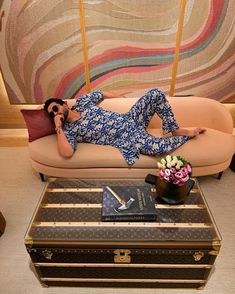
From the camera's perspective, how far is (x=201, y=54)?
252 centimetres

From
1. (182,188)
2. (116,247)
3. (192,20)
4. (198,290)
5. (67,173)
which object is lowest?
(198,290)

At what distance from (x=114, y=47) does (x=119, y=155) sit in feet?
4.41

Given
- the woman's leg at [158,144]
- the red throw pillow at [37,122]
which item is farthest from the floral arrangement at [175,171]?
the red throw pillow at [37,122]

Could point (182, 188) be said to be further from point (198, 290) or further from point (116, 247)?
point (198, 290)

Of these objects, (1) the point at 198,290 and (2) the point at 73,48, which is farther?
(2) the point at 73,48

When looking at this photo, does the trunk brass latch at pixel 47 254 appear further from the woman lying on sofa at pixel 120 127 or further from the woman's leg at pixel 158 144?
the woman's leg at pixel 158 144

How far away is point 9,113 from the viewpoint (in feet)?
9.82

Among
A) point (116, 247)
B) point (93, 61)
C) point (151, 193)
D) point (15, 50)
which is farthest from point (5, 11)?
point (116, 247)

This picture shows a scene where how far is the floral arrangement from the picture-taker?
1280 millimetres

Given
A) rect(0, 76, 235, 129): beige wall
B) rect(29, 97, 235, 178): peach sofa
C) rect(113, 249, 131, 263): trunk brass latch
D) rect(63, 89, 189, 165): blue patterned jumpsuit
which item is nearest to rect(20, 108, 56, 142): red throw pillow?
rect(29, 97, 235, 178): peach sofa

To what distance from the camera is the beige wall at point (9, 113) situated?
2.87m

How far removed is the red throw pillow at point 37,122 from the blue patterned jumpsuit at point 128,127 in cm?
17

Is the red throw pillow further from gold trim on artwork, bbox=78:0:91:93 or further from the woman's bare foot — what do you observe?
the woman's bare foot

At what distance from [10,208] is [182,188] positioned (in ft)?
5.02
